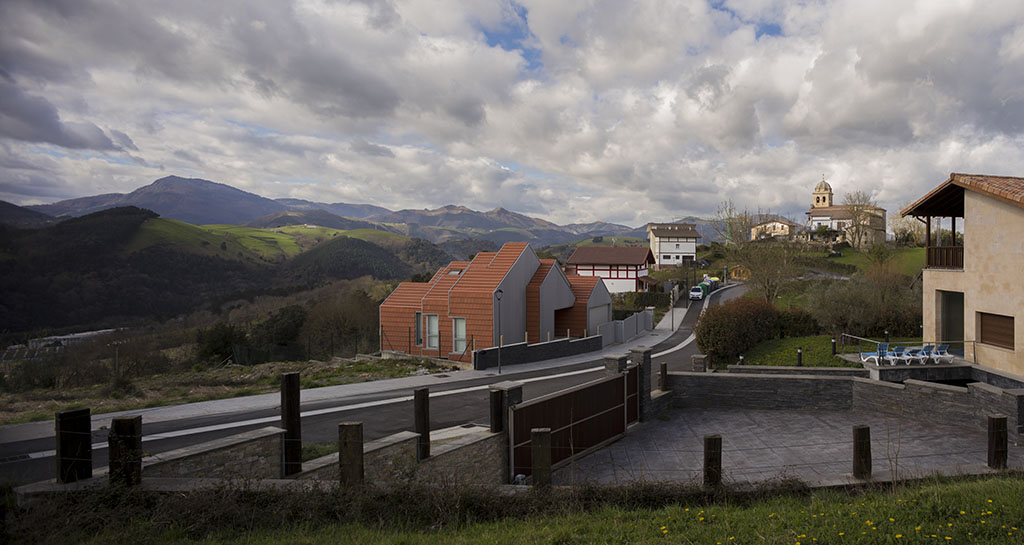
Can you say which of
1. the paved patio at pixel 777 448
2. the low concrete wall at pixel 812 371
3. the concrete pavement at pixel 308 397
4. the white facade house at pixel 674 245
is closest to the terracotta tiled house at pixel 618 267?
the white facade house at pixel 674 245

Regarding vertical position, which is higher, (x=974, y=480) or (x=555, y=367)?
(x=974, y=480)

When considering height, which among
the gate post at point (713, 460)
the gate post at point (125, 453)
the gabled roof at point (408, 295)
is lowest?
the gate post at point (713, 460)

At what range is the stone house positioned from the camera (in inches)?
615

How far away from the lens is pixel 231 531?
5.52 meters

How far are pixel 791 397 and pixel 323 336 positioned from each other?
30.7 metres

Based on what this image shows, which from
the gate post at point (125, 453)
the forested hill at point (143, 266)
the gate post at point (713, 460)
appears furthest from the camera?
the forested hill at point (143, 266)

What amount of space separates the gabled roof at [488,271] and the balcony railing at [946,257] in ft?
58.8

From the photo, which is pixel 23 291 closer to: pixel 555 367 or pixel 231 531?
pixel 555 367

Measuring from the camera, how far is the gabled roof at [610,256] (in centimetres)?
6038

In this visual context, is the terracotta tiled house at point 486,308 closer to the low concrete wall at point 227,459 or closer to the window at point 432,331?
the window at point 432,331

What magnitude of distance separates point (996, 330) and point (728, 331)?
810 cm

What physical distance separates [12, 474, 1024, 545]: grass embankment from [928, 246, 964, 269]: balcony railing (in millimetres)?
15589

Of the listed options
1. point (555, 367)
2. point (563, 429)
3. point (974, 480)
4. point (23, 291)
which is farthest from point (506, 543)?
point (23, 291)

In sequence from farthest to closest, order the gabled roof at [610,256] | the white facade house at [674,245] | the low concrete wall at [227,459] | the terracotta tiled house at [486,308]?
the white facade house at [674,245], the gabled roof at [610,256], the terracotta tiled house at [486,308], the low concrete wall at [227,459]
